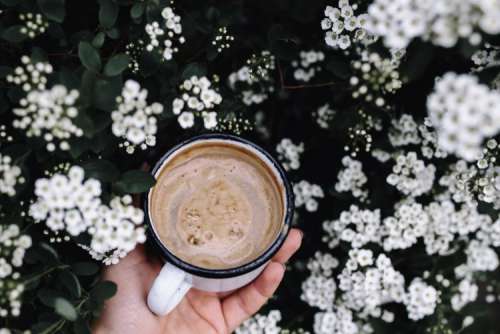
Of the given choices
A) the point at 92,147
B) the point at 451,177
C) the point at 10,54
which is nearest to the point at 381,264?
the point at 451,177

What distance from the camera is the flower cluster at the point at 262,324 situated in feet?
8.16

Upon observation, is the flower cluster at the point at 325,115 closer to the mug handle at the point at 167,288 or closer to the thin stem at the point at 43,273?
the mug handle at the point at 167,288

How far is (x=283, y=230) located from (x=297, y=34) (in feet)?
3.25

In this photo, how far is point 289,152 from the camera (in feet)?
8.40

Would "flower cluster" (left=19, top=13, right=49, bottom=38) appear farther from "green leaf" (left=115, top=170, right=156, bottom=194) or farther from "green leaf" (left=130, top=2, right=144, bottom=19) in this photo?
"green leaf" (left=115, top=170, right=156, bottom=194)

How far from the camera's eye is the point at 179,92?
2.06 meters

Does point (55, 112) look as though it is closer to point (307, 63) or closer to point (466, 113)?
point (466, 113)

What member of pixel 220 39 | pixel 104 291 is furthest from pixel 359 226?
pixel 104 291

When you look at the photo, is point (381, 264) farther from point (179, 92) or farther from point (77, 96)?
point (77, 96)

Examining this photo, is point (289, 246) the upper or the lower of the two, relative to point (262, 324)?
upper

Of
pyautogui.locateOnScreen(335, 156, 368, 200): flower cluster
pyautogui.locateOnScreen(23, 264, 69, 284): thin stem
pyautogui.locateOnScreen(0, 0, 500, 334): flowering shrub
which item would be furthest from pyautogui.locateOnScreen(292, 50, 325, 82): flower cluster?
pyautogui.locateOnScreen(23, 264, 69, 284): thin stem

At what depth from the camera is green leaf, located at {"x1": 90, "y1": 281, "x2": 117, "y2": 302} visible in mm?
1853

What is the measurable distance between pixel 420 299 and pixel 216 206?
934 millimetres

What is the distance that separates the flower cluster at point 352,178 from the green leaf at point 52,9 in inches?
47.6
